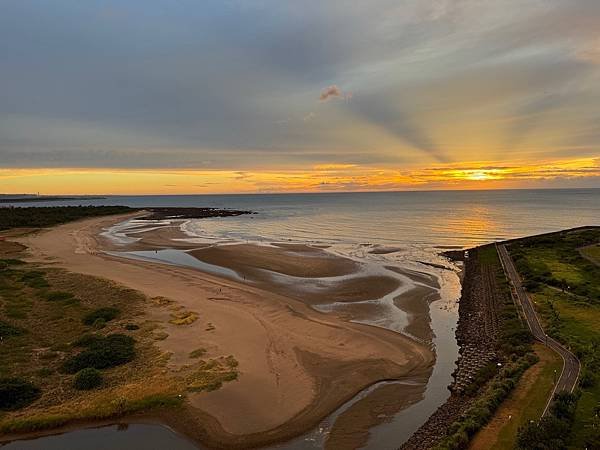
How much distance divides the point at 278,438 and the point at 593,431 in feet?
42.8

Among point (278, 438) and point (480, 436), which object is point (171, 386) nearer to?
point (278, 438)

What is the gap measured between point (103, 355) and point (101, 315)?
8534 mm

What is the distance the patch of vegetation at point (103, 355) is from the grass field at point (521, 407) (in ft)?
64.6

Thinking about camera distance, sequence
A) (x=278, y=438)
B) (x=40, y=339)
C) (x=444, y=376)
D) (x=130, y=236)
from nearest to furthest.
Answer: (x=278, y=438) → (x=444, y=376) → (x=40, y=339) → (x=130, y=236)

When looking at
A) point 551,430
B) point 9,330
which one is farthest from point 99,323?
point 551,430

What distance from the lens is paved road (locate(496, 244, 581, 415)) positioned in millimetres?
20681

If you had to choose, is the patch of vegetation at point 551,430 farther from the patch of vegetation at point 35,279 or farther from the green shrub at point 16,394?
the patch of vegetation at point 35,279

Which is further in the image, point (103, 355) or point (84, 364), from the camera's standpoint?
point (103, 355)

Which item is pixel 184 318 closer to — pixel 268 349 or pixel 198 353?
pixel 198 353

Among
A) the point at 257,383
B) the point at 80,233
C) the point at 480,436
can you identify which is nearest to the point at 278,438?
the point at 257,383

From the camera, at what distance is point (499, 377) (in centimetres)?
2222

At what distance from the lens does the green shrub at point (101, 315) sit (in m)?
31.2

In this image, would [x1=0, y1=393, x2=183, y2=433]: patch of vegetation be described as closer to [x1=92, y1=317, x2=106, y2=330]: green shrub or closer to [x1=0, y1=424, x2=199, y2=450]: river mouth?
[x1=0, y1=424, x2=199, y2=450]: river mouth

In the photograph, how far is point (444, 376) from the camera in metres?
23.8
